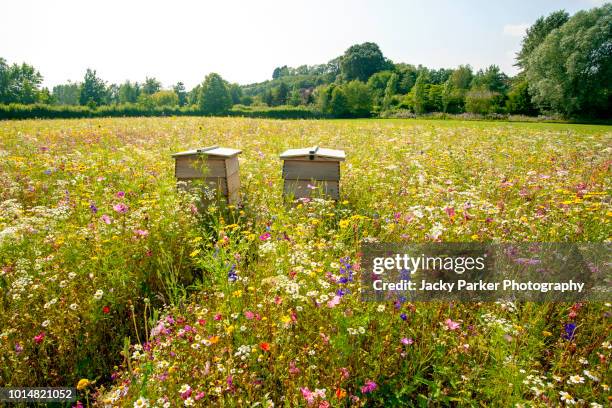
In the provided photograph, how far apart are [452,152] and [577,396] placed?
7734mm

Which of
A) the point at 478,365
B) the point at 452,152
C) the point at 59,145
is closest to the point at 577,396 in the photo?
the point at 478,365

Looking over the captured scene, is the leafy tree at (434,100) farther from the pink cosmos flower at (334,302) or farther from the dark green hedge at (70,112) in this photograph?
the pink cosmos flower at (334,302)

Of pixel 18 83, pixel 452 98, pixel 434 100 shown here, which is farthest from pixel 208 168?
pixel 18 83

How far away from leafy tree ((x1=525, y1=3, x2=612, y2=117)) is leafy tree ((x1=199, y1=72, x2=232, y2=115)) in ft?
161

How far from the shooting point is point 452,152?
9367 millimetres

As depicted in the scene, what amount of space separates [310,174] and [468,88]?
6276cm

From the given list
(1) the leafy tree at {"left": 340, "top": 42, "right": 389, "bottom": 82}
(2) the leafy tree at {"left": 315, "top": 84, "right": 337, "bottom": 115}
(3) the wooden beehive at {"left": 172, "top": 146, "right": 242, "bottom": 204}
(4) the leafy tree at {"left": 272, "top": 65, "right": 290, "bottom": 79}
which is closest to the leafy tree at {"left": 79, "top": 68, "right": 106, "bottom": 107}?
(2) the leafy tree at {"left": 315, "top": 84, "right": 337, "bottom": 115}

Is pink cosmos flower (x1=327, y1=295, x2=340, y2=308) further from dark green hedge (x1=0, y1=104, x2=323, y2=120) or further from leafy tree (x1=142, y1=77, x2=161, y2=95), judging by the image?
leafy tree (x1=142, y1=77, x2=161, y2=95)

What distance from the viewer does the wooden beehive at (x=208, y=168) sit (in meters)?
5.43

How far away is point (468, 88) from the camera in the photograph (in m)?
59.0

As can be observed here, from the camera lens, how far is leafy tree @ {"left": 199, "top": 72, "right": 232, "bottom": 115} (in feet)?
213

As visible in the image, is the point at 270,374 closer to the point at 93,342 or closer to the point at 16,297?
the point at 93,342

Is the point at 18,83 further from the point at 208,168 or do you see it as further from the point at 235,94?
the point at 208,168

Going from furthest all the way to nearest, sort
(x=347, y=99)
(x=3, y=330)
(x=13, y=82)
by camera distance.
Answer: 1. (x=13, y=82)
2. (x=347, y=99)
3. (x=3, y=330)
